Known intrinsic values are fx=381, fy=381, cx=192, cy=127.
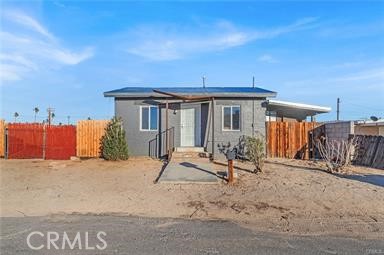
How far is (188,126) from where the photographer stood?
1919 cm

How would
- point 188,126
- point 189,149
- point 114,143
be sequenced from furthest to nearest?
1. point 188,126
2. point 189,149
3. point 114,143

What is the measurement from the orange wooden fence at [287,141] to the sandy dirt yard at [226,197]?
4.51 m

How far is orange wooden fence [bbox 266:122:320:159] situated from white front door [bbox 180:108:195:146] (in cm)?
394

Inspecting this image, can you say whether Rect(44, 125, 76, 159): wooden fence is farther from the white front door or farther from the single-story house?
the white front door

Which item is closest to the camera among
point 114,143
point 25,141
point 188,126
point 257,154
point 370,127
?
point 257,154

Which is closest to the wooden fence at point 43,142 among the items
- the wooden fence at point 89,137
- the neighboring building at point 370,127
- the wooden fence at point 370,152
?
the wooden fence at point 89,137

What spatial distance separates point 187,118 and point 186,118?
5 cm

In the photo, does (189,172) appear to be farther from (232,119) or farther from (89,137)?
(89,137)

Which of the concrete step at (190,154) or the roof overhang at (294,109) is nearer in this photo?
the concrete step at (190,154)

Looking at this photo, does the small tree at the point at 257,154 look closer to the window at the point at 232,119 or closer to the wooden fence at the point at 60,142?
the window at the point at 232,119

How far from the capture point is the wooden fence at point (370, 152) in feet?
54.7

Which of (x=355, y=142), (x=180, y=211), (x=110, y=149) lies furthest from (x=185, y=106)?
(x=180, y=211)

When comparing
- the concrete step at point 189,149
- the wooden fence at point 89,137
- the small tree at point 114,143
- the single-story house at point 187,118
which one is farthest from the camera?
the wooden fence at point 89,137

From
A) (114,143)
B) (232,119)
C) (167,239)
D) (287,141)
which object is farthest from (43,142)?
(167,239)
